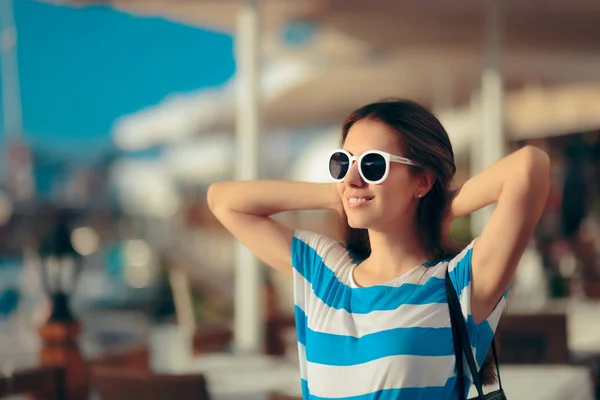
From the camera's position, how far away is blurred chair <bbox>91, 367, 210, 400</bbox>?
2654 millimetres

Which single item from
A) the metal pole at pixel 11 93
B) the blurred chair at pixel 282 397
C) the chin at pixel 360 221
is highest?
the metal pole at pixel 11 93

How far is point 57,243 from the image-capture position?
13.8 feet

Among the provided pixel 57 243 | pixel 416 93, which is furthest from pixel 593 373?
pixel 416 93

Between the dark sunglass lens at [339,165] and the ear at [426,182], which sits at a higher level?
the dark sunglass lens at [339,165]

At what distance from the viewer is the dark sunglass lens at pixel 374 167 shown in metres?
1.58

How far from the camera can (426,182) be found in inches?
65.4

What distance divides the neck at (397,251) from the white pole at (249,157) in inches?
152

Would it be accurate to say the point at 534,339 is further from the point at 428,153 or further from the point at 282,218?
the point at 282,218

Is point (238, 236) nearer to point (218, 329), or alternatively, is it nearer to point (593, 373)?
point (593, 373)

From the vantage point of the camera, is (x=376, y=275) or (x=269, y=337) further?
(x=269, y=337)

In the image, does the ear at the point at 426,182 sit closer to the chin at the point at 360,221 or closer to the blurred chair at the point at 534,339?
the chin at the point at 360,221

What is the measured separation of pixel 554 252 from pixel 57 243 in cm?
793

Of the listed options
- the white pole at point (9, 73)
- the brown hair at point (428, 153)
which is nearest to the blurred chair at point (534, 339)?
the brown hair at point (428, 153)

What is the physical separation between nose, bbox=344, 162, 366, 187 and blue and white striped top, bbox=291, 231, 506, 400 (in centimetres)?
20
